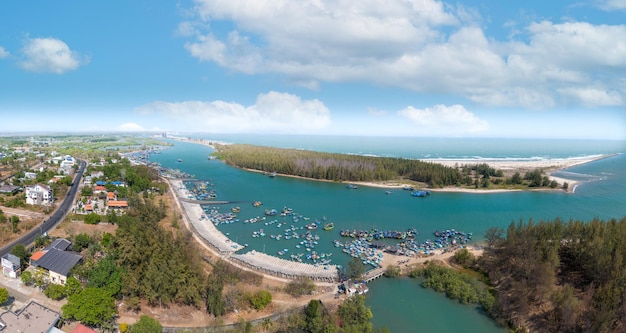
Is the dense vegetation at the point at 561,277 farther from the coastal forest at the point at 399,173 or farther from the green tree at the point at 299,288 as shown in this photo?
the coastal forest at the point at 399,173

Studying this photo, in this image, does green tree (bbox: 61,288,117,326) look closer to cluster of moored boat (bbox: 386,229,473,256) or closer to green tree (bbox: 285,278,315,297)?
green tree (bbox: 285,278,315,297)

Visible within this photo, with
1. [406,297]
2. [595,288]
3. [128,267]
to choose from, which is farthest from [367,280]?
[128,267]

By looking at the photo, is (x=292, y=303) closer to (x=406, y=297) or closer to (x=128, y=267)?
(x=406, y=297)

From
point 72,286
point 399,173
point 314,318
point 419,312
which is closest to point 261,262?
point 314,318

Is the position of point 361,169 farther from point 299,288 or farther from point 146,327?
point 146,327

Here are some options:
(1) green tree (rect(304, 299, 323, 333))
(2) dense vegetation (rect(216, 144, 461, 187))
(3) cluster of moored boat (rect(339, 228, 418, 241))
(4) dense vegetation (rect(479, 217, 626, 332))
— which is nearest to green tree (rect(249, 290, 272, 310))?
(1) green tree (rect(304, 299, 323, 333))

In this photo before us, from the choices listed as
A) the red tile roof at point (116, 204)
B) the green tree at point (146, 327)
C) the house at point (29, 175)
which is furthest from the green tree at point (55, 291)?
the house at point (29, 175)
